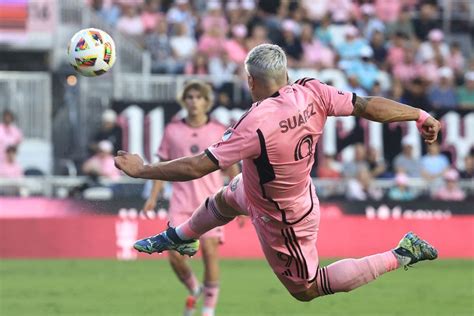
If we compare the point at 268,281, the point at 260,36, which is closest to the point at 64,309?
the point at 268,281

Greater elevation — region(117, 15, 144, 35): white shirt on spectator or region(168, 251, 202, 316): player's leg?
region(117, 15, 144, 35): white shirt on spectator

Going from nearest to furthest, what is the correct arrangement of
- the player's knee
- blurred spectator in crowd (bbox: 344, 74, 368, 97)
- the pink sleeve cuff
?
the pink sleeve cuff
the player's knee
blurred spectator in crowd (bbox: 344, 74, 368, 97)

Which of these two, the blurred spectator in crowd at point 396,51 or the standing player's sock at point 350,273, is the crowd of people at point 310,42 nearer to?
the blurred spectator in crowd at point 396,51

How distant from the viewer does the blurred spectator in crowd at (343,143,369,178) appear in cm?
2303

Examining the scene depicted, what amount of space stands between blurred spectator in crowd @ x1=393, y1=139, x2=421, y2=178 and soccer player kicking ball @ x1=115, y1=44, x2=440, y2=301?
43.7ft

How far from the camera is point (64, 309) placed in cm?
1403

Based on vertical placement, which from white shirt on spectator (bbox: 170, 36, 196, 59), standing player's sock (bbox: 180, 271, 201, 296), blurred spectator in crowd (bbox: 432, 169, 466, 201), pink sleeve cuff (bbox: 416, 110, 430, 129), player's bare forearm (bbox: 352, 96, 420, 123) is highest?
white shirt on spectator (bbox: 170, 36, 196, 59)

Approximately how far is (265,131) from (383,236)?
12767 mm

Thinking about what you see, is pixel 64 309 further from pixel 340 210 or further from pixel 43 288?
pixel 340 210

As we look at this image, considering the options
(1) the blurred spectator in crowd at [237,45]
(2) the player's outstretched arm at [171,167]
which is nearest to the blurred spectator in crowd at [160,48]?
(1) the blurred spectator in crowd at [237,45]

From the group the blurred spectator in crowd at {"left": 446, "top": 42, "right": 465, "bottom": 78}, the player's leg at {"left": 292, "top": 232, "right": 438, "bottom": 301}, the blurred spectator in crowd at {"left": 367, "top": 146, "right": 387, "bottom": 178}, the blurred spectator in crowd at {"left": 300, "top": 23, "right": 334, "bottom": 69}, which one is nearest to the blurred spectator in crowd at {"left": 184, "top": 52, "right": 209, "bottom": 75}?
the blurred spectator in crowd at {"left": 300, "top": 23, "right": 334, "bottom": 69}

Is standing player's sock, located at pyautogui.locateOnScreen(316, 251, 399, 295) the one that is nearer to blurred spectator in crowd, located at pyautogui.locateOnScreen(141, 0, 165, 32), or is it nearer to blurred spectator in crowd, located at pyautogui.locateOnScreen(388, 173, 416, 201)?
blurred spectator in crowd, located at pyautogui.locateOnScreen(388, 173, 416, 201)

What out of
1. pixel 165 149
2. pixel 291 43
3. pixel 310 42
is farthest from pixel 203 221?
pixel 310 42

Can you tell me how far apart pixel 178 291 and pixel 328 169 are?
7294 millimetres
